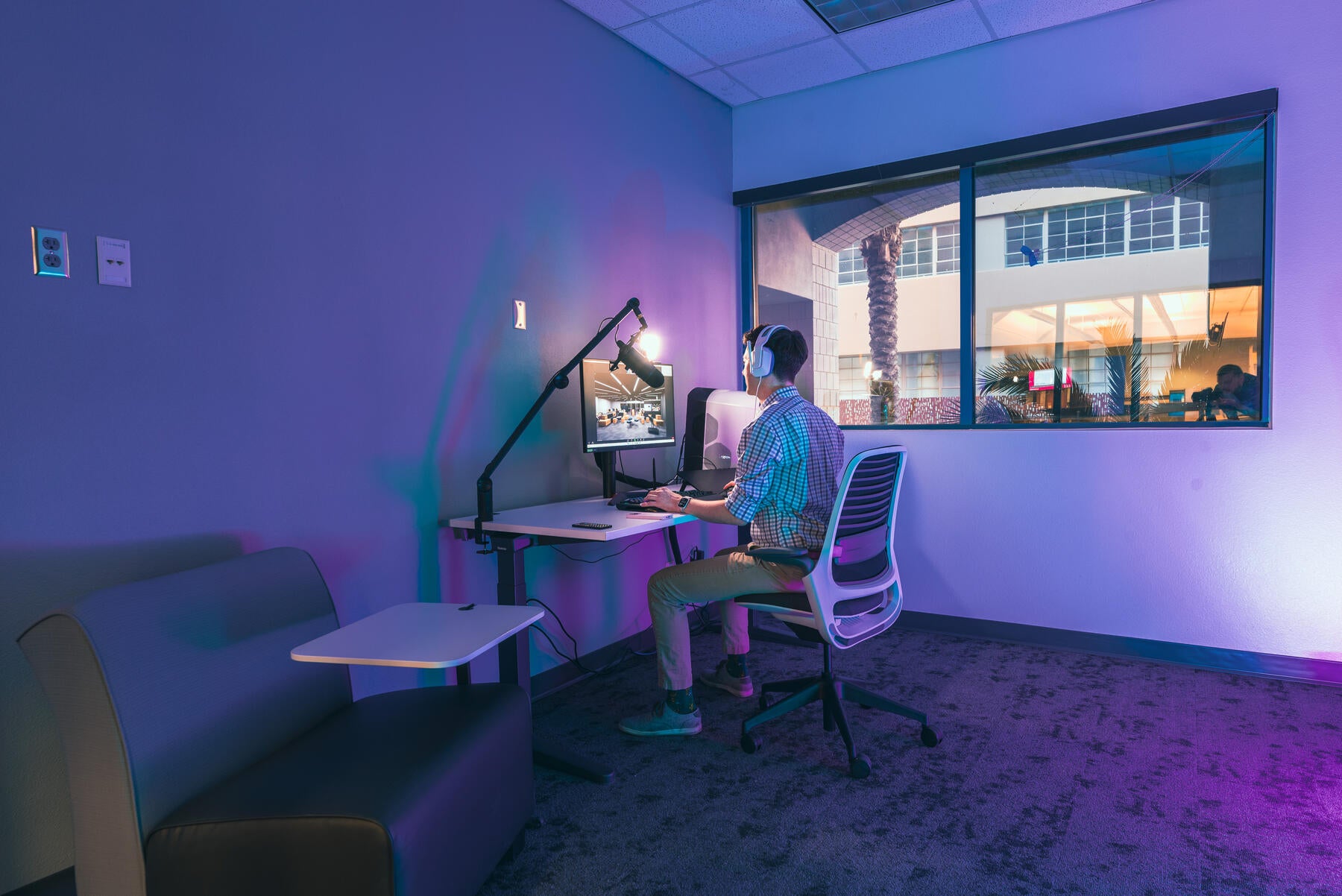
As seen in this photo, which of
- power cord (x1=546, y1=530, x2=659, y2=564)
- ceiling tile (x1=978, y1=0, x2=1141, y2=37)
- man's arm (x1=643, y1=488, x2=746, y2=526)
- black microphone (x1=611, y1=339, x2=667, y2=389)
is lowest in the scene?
power cord (x1=546, y1=530, x2=659, y2=564)

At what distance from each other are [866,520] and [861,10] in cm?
246

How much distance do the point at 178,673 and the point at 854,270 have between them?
393cm

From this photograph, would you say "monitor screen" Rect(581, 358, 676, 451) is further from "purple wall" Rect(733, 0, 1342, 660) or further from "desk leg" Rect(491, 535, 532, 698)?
"purple wall" Rect(733, 0, 1342, 660)

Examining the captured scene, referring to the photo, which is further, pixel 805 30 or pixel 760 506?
pixel 805 30

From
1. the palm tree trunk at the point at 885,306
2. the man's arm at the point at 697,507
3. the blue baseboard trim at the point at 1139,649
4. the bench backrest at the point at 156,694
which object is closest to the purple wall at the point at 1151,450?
the blue baseboard trim at the point at 1139,649

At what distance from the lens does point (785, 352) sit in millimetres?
2719

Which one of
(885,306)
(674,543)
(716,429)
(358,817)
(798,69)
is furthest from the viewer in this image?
(885,306)

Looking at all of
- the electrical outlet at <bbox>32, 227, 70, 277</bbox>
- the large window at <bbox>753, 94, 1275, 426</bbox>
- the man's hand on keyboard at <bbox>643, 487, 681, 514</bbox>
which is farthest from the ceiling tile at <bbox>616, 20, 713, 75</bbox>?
the electrical outlet at <bbox>32, 227, 70, 277</bbox>

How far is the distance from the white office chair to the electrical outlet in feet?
6.67

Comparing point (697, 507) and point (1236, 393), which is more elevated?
point (1236, 393)

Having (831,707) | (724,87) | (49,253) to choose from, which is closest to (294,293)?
(49,253)

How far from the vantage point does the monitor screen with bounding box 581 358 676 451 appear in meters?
3.11

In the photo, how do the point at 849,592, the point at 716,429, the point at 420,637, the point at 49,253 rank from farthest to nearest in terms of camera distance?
the point at 716,429, the point at 849,592, the point at 49,253, the point at 420,637

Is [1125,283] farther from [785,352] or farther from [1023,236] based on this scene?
[785,352]
